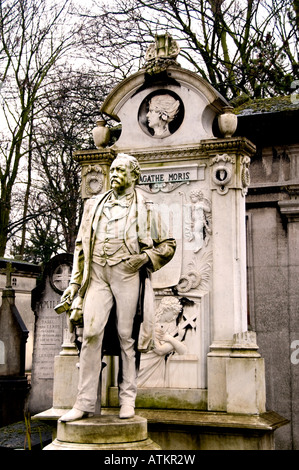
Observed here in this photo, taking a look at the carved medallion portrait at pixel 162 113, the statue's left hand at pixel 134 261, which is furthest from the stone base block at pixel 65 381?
the carved medallion portrait at pixel 162 113

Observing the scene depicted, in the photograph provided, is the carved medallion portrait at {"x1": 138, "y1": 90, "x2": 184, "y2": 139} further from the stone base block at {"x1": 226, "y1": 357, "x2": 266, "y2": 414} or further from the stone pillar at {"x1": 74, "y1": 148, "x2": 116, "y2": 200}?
the stone base block at {"x1": 226, "y1": 357, "x2": 266, "y2": 414}

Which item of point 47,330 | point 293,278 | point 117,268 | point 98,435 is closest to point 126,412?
point 98,435

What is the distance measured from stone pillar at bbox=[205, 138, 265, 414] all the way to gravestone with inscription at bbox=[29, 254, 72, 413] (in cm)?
504

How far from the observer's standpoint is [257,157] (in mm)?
8664

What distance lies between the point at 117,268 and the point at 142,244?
28 centimetres

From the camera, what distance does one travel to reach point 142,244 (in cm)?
532

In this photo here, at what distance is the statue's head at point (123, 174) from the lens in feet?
17.7

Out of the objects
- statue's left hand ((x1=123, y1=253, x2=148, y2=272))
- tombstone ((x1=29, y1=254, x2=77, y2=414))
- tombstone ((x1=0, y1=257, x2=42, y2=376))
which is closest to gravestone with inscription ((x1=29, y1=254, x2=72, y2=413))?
tombstone ((x1=29, y1=254, x2=77, y2=414))

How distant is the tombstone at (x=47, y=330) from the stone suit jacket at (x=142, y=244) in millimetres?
6195

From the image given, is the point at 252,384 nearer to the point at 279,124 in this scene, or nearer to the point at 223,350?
the point at 223,350

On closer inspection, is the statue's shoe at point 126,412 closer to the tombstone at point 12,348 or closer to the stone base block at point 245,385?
the stone base block at point 245,385

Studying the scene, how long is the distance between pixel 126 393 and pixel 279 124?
446 cm

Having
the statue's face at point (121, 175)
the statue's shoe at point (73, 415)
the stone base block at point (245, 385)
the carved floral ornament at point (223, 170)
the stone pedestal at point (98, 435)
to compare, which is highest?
the carved floral ornament at point (223, 170)
